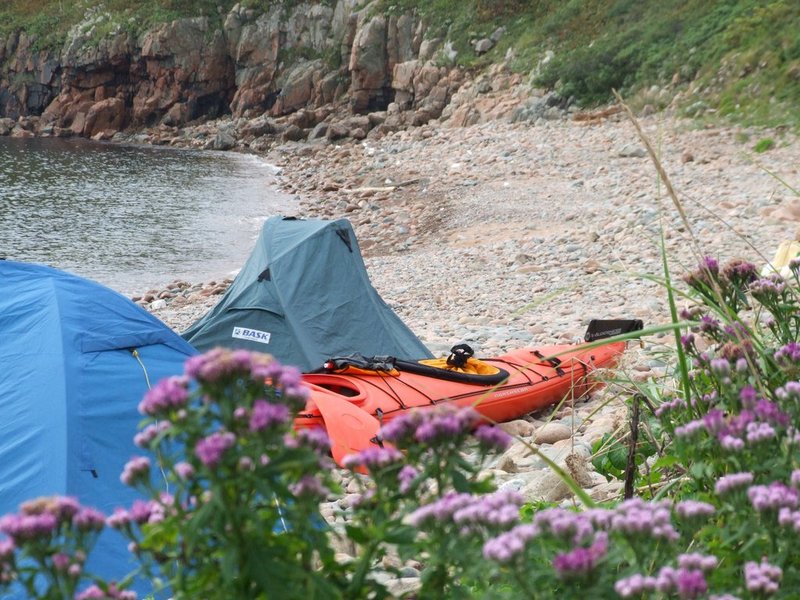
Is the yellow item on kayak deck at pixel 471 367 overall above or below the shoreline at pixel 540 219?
above

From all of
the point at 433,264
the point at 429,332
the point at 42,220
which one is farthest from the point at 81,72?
the point at 429,332

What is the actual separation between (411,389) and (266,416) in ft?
15.3

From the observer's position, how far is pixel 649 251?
10.5m

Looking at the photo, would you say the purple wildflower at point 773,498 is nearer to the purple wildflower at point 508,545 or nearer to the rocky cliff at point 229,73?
the purple wildflower at point 508,545

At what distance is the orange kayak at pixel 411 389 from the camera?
5.49 metres

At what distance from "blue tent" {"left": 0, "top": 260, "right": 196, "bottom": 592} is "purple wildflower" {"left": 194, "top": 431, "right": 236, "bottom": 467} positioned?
9.70 feet

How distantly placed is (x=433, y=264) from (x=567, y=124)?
40.0 feet

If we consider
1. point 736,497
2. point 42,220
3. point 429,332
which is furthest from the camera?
point 42,220

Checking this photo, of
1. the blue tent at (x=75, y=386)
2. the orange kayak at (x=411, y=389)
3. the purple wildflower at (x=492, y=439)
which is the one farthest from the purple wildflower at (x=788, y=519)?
the orange kayak at (x=411, y=389)

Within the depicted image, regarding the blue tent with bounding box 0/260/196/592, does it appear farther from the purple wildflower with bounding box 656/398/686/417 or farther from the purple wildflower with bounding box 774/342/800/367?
the purple wildflower with bounding box 774/342/800/367

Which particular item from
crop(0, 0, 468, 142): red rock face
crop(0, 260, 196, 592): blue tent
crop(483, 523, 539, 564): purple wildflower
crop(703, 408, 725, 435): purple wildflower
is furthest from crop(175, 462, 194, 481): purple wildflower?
crop(0, 0, 468, 142): red rock face

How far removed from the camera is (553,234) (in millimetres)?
13070

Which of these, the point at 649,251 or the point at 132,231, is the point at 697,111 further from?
the point at 132,231

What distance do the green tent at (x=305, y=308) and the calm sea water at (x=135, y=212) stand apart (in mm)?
8662
